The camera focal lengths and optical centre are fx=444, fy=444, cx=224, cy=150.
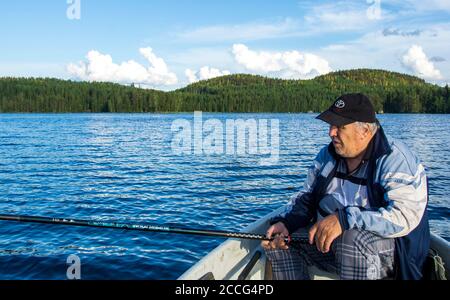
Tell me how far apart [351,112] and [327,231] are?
1.34 m

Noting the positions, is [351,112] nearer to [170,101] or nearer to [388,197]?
[388,197]

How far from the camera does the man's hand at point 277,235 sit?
545cm

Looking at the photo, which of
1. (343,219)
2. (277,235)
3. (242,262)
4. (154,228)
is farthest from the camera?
(242,262)

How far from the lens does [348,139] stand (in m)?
5.05

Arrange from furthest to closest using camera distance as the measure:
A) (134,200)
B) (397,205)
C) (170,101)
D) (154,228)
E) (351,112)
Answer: (170,101), (134,200), (154,228), (351,112), (397,205)

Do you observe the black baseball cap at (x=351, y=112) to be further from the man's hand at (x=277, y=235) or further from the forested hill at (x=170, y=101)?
the forested hill at (x=170, y=101)

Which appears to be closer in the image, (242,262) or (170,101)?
(242,262)

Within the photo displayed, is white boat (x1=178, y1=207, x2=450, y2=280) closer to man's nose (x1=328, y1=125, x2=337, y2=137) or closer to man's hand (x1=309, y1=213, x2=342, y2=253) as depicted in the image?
man's hand (x1=309, y1=213, x2=342, y2=253)

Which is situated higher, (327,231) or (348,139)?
(348,139)

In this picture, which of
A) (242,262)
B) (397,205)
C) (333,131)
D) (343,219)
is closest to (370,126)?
(333,131)

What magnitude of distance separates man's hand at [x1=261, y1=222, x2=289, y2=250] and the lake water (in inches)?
178

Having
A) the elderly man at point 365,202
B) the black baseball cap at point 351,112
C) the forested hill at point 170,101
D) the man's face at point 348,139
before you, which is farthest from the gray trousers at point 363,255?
the forested hill at point 170,101
